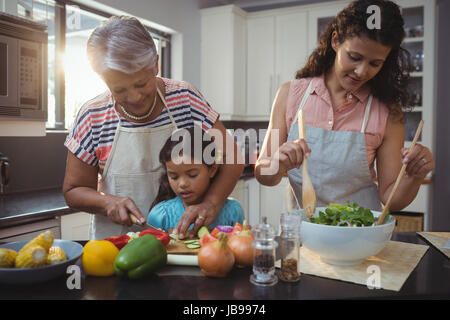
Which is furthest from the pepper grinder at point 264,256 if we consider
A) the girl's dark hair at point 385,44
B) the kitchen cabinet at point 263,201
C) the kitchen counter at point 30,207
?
the kitchen cabinet at point 263,201

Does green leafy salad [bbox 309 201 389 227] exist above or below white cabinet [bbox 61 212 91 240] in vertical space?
above

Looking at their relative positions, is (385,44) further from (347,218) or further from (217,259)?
(217,259)

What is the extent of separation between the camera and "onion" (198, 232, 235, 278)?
0.89 metres

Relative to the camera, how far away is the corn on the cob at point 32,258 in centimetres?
85

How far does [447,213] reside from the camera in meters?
3.67

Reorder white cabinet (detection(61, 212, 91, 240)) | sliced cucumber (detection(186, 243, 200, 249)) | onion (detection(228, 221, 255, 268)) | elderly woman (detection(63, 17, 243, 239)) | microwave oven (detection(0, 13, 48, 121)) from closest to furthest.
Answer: onion (detection(228, 221, 255, 268)), sliced cucumber (detection(186, 243, 200, 249)), elderly woman (detection(63, 17, 243, 239)), microwave oven (detection(0, 13, 48, 121)), white cabinet (detection(61, 212, 91, 240))

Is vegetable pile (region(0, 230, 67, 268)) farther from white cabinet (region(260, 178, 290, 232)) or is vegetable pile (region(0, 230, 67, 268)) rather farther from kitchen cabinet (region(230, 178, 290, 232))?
white cabinet (region(260, 178, 290, 232))

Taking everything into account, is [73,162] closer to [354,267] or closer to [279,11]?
[354,267]

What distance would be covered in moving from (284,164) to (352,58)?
1.51ft

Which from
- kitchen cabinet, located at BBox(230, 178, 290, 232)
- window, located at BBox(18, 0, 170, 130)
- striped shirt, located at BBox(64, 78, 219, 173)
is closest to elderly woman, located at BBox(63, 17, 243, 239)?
striped shirt, located at BBox(64, 78, 219, 173)

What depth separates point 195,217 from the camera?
1291mm

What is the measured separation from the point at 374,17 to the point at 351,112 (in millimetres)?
421

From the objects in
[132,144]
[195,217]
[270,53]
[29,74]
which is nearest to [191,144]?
[132,144]
